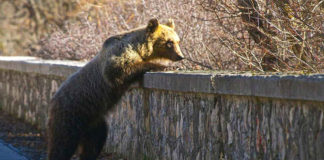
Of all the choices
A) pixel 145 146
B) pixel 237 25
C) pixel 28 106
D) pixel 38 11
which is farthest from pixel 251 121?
pixel 38 11

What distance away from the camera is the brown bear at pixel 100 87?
6555 mm

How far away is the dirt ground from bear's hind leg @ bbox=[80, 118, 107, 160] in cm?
64

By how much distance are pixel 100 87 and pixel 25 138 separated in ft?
10.7

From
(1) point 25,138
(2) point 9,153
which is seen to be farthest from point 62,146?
(1) point 25,138

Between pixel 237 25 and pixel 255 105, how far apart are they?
2.88 m

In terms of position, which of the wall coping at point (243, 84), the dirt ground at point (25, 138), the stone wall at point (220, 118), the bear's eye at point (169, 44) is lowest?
the dirt ground at point (25, 138)

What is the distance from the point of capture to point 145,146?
677 centimetres

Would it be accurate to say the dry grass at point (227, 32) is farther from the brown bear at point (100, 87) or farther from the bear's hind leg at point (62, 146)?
the bear's hind leg at point (62, 146)

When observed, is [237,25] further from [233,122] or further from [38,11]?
[38,11]

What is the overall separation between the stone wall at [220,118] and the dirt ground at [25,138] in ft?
2.73

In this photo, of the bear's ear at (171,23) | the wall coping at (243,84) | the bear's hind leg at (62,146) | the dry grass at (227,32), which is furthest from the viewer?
the bear's ear at (171,23)

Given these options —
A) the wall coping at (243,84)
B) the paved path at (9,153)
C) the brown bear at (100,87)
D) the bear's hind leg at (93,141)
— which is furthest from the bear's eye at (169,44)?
the paved path at (9,153)

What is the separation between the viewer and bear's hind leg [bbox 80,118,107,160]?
6914mm

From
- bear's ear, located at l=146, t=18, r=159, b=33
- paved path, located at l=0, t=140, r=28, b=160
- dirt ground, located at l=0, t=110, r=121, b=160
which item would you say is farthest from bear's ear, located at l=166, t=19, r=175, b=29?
paved path, located at l=0, t=140, r=28, b=160
